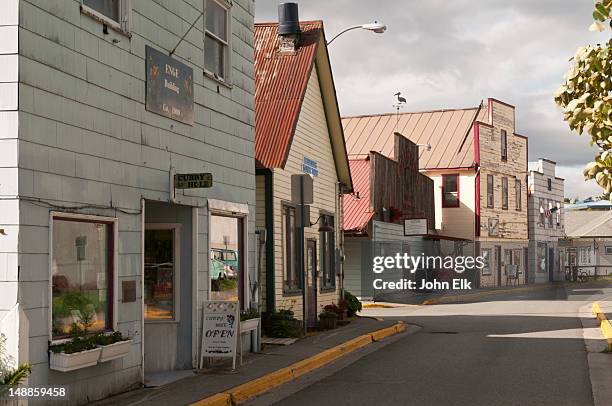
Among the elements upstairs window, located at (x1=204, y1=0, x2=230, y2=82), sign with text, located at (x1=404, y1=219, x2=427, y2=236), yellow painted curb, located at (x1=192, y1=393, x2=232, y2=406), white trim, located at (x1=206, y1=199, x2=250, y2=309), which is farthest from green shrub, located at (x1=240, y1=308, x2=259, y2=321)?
sign with text, located at (x1=404, y1=219, x2=427, y2=236)

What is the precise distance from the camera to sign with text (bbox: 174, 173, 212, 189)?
1227 cm

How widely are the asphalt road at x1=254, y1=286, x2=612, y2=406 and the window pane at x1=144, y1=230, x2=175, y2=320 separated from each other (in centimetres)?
245

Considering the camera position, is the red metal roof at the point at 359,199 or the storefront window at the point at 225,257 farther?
the red metal roof at the point at 359,199

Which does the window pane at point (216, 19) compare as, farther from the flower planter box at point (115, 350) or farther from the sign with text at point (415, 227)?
the sign with text at point (415, 227)

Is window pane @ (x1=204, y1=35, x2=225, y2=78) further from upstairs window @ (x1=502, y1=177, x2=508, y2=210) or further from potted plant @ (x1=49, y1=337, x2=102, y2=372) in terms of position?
upstairs window @ (x1=502, y1=177, x2=508, y2=210)

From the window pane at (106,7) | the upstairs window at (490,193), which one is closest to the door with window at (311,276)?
the window pane at (106,7)

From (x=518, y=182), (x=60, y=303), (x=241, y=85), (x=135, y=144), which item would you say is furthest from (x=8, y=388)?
(x=518, y=182)

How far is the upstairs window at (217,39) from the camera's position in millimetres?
14523

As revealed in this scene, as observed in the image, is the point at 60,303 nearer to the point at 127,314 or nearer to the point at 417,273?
the point at 127,314

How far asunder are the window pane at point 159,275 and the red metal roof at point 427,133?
123ft

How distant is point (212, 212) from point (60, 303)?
465 centimetres

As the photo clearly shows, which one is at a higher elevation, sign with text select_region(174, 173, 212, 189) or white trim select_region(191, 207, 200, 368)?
sign with text select_region(174, 173, 212, 189)

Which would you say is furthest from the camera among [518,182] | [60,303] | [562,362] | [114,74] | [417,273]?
[518,182]

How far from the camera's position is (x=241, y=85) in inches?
623
